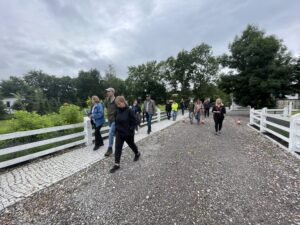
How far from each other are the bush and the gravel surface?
306 cm

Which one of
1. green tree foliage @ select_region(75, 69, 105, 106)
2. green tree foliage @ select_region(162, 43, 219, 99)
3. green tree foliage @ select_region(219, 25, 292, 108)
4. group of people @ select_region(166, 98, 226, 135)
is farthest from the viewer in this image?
green tree foliage @ select_region(75, 69, 105, 106)

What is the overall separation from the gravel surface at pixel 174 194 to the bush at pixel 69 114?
306cm

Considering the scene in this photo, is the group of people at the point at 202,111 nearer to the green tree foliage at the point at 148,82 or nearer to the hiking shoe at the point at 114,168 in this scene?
the hiking shoe at the point at 114,168

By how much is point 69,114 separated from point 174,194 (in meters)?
5.49

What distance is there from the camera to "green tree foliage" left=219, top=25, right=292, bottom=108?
18.7 meters

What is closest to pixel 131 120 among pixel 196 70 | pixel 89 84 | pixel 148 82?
pixel 196 70

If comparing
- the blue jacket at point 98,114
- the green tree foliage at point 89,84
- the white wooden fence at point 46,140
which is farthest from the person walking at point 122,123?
the green tree foliage at point 89,84

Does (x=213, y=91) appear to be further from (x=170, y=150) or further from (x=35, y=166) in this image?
(x=35, y=166)

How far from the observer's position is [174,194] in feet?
9.79

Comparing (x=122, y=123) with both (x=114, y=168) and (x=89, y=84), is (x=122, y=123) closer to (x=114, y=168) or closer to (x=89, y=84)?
(x=114, y=168)

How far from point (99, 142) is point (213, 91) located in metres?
36.7

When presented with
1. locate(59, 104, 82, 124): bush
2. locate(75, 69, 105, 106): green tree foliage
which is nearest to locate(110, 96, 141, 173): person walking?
locate(59, 104, 82, 124): bush

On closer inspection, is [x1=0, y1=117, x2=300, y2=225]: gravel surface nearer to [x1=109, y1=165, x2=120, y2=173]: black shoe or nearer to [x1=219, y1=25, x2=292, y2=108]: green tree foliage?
[x1=109, y1=165, x2=120, y2=173]: black shoe

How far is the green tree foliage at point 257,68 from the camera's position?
18.7 m
